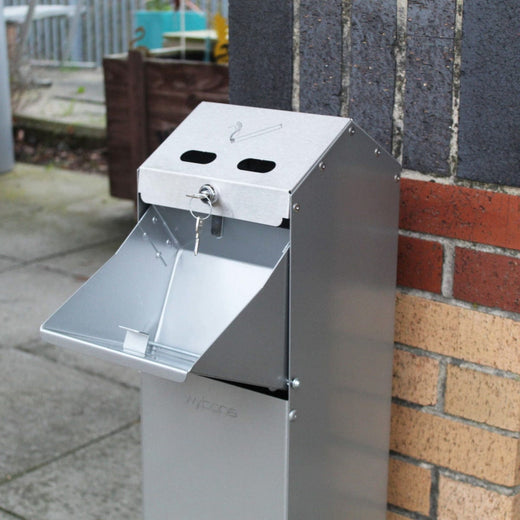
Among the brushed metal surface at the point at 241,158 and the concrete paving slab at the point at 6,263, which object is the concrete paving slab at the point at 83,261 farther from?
the brushed metal surface at the point at 241,158

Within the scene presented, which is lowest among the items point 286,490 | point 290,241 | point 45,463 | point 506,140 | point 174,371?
point 45,463

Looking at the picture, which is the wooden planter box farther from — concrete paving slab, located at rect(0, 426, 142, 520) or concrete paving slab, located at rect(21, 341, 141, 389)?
concrete paving slab, located at rect(0, 426, 142, 520)

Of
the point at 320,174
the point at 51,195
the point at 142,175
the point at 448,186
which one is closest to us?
the point at 320,174

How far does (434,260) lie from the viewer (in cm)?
184

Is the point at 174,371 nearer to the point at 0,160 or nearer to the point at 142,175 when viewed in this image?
the point at 142,175

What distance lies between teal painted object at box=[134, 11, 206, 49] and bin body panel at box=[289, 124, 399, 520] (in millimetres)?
5406

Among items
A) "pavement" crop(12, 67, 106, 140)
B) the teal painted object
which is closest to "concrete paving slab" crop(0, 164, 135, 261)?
"pavement" crop(12, 67, 106, 140)

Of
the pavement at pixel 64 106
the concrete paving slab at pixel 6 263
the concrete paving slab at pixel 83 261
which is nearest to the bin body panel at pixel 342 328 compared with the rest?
the concrete paving slab at pixel 83 261

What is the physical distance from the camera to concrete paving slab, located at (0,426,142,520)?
8.92 feet

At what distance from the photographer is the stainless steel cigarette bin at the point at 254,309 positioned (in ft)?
5.08

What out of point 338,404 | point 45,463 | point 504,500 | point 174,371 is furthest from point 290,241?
point 45,463

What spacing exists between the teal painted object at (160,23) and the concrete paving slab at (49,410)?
3.74 meters

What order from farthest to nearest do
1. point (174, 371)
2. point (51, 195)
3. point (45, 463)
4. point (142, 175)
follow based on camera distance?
point (51, 195) < point (45, 463) < point (142, 175) < point (174, 371)

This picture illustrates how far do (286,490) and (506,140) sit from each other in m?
0.72
